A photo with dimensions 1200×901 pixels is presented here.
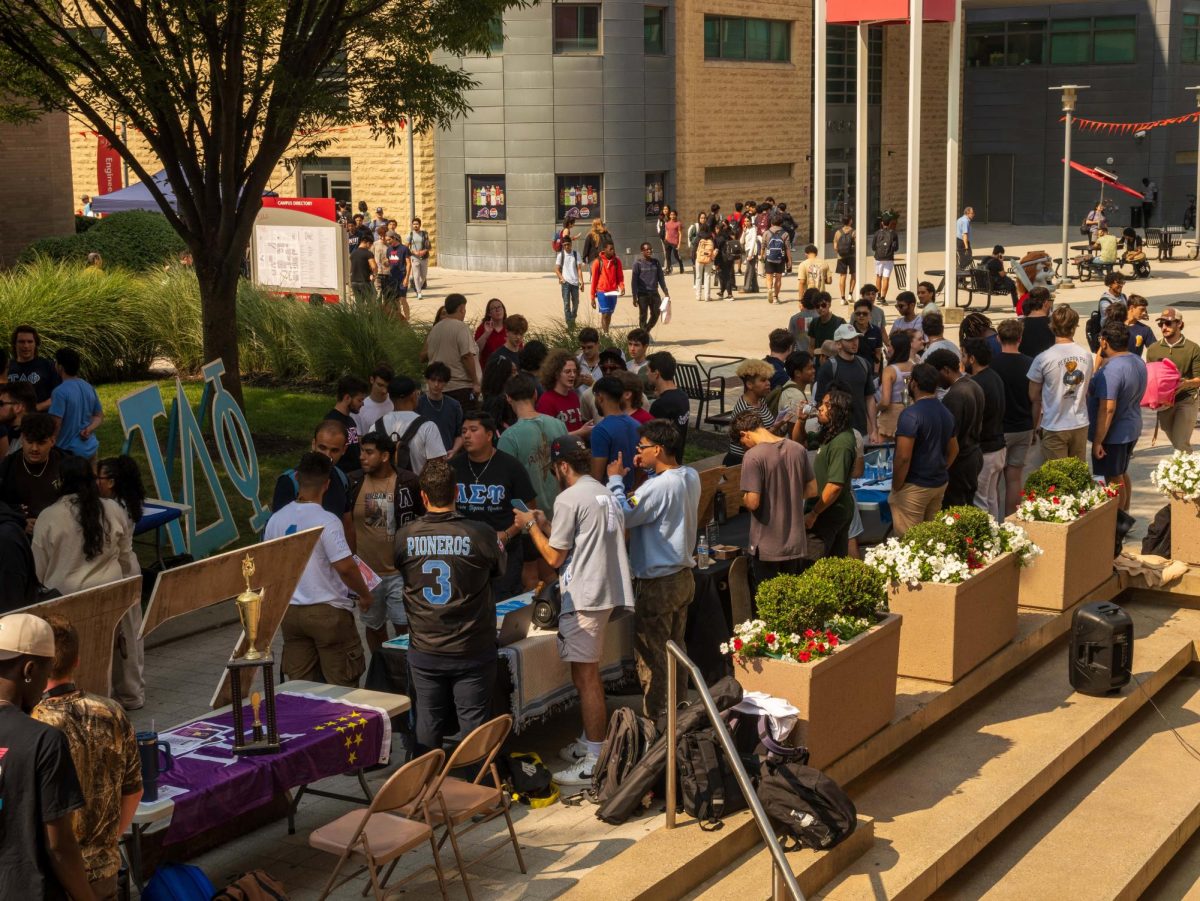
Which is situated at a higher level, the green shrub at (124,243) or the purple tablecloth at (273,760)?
the green shrub at (124,243)

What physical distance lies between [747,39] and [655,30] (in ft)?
15.2

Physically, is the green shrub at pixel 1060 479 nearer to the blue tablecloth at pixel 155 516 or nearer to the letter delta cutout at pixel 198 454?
the letter delta cutout at pixel 198 454

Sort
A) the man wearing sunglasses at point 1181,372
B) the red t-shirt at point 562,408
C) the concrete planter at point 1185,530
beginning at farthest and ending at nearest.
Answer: the man wearing sunglasses at point 1181,372, the concrete planter at point 1185,530, the red t-shirt at point 562,408

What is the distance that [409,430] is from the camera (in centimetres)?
1083

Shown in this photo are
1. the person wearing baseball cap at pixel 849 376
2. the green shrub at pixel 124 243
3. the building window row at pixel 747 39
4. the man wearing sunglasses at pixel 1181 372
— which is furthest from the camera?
Answer: the building window row at pixel 747 39

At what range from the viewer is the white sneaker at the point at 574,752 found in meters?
8.40

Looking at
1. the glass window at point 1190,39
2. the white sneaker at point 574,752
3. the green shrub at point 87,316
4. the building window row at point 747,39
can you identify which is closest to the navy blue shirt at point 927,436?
the white sneaker at point 574,752

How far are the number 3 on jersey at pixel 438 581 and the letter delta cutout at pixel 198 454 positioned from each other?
4.83m

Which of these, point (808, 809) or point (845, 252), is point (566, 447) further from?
point (845, 252)

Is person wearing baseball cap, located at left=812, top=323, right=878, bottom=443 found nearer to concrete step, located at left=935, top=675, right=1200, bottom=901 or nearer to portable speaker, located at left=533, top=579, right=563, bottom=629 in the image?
concrete step, located at left=935, top=675, right=1200, bottom=901

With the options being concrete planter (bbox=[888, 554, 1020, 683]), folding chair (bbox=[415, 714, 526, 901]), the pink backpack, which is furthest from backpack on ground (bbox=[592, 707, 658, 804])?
the pink backpack

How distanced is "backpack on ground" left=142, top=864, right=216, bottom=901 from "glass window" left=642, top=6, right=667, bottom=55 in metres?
35.4

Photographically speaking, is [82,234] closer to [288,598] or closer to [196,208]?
[196,208]

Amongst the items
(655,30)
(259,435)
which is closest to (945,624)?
(259,435)
